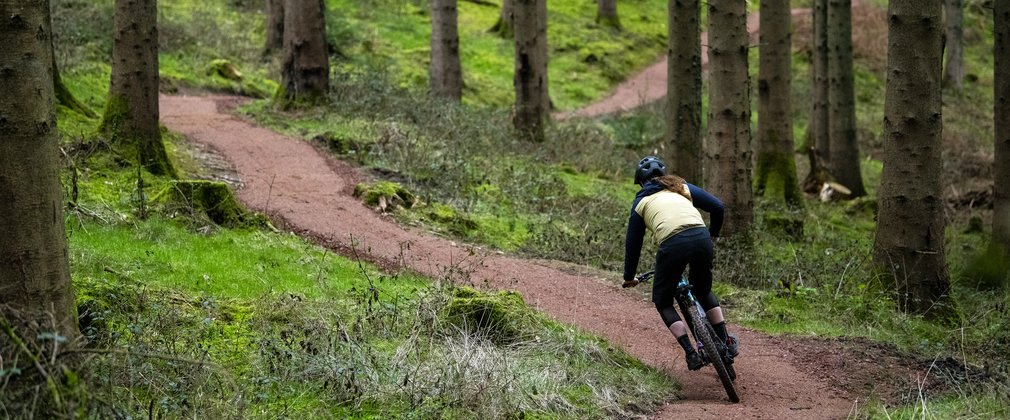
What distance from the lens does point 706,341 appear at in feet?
24.2

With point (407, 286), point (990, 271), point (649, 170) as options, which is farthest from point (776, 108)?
point (649, 170)

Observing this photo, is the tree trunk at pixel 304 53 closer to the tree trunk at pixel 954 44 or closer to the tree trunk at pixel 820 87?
the tree trunk at pixel 820 87

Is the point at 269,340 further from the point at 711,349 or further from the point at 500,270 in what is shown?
the point at 500,270

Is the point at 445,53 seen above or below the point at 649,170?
above

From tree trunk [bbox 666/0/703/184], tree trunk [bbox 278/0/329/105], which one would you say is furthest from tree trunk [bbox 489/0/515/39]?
tree trunk [bbox 666/0/703/184]

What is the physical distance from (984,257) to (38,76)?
12210 millimetres

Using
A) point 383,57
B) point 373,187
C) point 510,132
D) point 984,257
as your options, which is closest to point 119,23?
point 373,187

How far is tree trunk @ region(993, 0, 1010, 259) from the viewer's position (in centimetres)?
1325

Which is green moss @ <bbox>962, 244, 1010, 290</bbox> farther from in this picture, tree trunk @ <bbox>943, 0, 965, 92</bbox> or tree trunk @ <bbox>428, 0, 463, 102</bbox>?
tree trunk @ <bbox>943, 0, 965, 92</bbox>

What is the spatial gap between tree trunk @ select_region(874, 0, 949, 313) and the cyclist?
11.0 ft

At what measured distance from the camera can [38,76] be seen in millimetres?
5109

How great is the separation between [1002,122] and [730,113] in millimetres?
4145

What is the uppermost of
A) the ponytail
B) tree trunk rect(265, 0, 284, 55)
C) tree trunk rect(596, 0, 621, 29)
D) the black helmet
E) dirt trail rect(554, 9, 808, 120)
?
tree trunk rect(596, 0, 621, 29)

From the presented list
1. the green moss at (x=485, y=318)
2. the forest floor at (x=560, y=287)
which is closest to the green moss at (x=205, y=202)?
the forest floor at (x=560, y=287)
